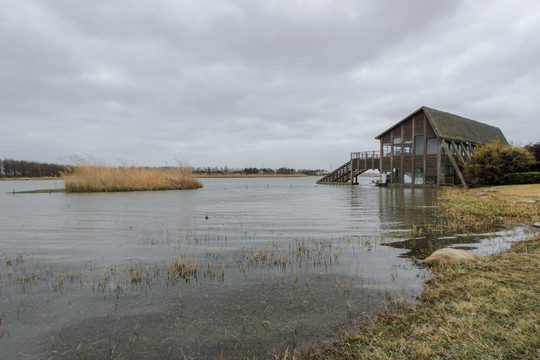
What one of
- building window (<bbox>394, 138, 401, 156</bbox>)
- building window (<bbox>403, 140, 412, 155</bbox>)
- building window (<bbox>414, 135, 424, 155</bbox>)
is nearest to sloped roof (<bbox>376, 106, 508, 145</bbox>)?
building window (<bbox>394, 138, 401, 156</bbox>)

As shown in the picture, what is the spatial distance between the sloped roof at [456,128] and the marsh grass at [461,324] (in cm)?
3162

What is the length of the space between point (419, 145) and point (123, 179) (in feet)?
108

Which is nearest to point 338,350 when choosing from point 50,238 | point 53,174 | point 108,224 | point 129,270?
point 129,270

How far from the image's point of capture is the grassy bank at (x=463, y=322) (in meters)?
3.09

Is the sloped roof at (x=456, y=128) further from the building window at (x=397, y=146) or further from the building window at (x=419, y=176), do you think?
the building window at (x=419, y=176)

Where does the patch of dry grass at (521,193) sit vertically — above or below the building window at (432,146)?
below

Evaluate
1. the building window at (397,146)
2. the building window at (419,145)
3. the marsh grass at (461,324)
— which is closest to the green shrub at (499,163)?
the building window at (419,145)

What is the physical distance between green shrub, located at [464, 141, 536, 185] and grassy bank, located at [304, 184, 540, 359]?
27.2 meters

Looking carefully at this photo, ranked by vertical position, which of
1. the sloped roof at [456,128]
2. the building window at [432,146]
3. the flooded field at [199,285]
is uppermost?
the sloped roof at [456,128]

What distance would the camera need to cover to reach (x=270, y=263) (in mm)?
6711

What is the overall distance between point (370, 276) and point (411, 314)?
1.78 m

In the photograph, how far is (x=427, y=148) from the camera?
34406mm

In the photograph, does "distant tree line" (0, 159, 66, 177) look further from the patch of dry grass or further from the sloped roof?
the patch of dry grass

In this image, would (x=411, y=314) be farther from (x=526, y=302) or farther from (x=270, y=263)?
(x=270, y=263)
